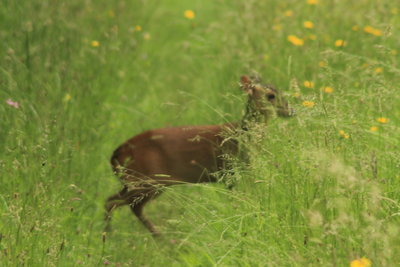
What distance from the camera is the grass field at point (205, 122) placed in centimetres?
296

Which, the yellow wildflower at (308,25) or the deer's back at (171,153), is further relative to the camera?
the yellow wildflower at (308,25)

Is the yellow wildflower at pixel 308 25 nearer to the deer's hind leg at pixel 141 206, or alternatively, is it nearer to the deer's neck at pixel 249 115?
the deer's neck at pixel 249 115

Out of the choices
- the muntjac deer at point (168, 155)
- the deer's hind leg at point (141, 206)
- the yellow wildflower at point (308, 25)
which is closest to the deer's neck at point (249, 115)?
the muntjac deer at point (168, 155)

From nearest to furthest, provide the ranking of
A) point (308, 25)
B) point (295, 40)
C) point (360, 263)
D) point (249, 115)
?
point (360, 263) < point (249, 115) < point (295, 40) < point (308, 25)

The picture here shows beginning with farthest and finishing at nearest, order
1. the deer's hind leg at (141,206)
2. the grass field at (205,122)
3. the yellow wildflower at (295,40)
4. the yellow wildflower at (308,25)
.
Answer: the yellow wildflower at (308,25)
the yellow wildflower at (295,40)
the deer's hind leg at (141,206)
the grass field at (205,122)

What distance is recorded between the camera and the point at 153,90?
20.6 feet

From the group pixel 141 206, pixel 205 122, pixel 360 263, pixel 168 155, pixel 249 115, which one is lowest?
pixel 141 206

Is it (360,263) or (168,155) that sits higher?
(360,263)

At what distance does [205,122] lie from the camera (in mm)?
Answer: 5289

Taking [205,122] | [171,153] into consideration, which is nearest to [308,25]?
[205,122]

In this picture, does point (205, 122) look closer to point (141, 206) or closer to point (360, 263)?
point (141, 206)

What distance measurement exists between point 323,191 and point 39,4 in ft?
11.3

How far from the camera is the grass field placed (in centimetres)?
296

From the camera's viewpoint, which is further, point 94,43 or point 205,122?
point 94,43
